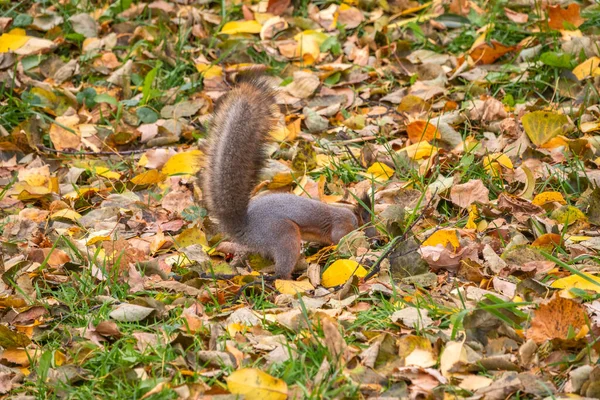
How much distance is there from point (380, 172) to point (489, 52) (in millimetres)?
1485

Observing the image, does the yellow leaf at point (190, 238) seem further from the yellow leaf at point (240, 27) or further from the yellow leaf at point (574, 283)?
the yellow leaf at point (240, 27)

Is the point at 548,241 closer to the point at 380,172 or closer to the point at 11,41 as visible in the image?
the point at 380,172

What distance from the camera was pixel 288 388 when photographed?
269cm

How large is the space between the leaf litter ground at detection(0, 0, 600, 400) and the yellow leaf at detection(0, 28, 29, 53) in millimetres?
16

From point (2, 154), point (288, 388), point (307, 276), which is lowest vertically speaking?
point (2, 154)

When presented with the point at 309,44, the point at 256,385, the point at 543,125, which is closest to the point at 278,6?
the point at 309,44

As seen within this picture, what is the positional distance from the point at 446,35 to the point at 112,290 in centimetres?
343

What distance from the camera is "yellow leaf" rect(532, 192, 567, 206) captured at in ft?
13.4

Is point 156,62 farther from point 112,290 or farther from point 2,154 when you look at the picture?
point 112,290

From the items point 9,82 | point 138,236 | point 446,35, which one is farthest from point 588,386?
point 9,82

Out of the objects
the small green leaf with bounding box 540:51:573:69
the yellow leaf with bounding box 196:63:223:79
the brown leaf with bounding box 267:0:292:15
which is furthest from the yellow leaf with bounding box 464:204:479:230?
the brown leaf with bounding box 267:0:292:15

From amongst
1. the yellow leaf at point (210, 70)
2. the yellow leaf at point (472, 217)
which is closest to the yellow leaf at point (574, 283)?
the yellow leaf at point (472, 217)

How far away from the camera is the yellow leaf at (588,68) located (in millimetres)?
5188

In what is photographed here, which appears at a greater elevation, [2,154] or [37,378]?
[37,378]
